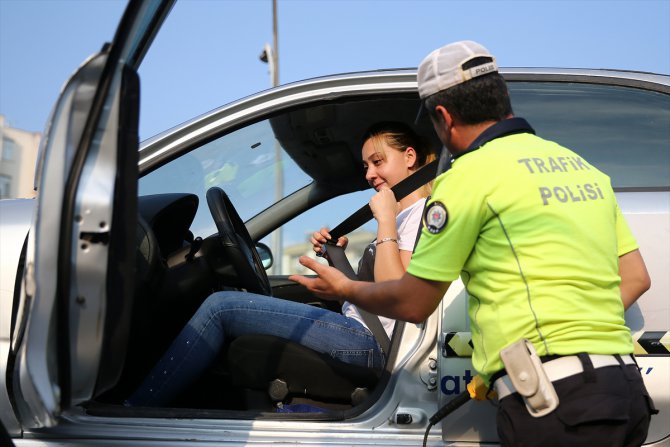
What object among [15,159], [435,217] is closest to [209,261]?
[435,217]

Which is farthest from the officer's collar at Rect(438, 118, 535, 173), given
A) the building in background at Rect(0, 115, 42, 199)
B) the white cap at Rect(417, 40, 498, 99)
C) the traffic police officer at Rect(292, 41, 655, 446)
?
the building in background at Rect(0, 115, 42, 199)

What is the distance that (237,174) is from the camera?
3.25 metres

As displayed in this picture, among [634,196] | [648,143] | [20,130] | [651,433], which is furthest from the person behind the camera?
[20,130]

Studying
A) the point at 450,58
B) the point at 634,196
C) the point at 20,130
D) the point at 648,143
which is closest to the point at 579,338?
the point at 450,58

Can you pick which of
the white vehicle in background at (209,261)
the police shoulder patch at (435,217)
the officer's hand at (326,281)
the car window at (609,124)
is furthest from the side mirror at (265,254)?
the police shoulder patch at (435,217)

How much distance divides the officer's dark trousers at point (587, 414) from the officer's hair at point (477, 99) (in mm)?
598

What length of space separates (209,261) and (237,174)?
41 cm

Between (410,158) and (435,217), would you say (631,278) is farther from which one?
(410,158)

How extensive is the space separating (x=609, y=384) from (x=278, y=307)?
1320 millimetres

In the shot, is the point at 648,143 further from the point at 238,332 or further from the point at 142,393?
the point at 142,393

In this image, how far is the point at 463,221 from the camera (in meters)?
1.76

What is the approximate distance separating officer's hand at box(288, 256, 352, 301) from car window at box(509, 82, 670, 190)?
0.97 meters

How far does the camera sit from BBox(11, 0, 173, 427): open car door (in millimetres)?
1783

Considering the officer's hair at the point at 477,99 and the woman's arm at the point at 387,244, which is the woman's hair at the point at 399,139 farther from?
the officer's hair at the point at 477,99
